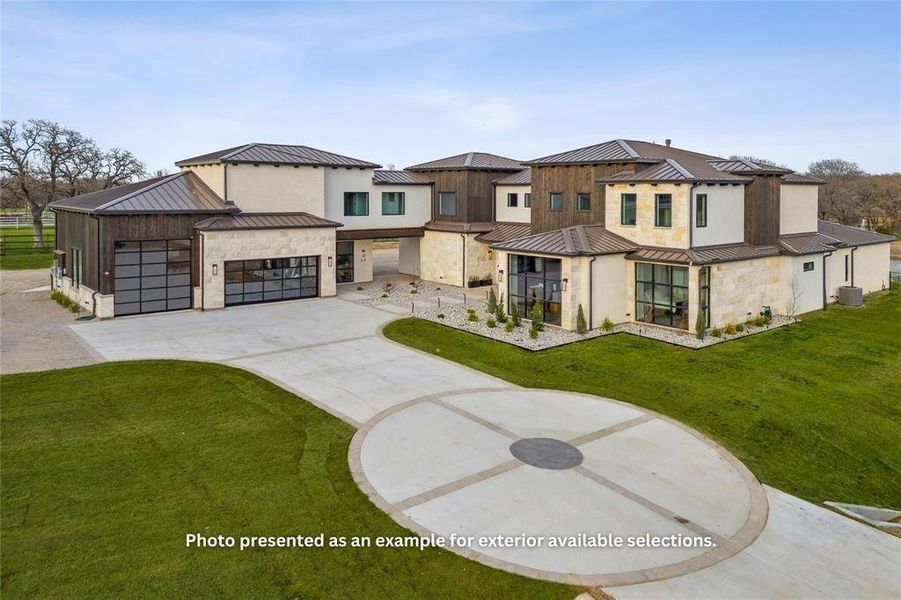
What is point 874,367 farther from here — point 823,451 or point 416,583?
point 416,583

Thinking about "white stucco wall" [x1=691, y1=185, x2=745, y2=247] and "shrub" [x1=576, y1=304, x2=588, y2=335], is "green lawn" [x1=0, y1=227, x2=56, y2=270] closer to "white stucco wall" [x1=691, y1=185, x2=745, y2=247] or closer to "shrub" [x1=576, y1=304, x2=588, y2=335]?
"shrub" [x1=576, y1=304, x2=588, y2=335]

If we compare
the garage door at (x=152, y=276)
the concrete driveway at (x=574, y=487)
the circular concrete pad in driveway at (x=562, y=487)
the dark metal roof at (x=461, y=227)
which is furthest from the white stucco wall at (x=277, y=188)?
the circular concrete pad in driveway at (x=562, y=487)

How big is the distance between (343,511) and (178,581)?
2662 millimetres

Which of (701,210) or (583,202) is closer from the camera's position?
(701,210)

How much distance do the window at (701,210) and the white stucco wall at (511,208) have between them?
1194cm

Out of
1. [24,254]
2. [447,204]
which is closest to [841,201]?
[447,204]

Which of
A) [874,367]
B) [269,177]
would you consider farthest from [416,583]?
[269,177]

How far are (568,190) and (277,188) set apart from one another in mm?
14240

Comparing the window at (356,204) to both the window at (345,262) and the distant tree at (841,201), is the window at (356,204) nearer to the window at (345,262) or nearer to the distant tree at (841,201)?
the window at (345,262)

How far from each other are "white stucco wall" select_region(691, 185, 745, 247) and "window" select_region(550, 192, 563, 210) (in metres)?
6.96

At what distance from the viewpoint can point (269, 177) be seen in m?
29.6

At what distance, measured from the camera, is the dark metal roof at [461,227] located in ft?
Result: 112

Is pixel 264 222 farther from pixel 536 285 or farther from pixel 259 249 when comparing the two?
pixel 536 285

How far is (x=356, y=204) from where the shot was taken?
33875 millimetres
